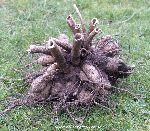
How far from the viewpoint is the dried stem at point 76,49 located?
4.79 m

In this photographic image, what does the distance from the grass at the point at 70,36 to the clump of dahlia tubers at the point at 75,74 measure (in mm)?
155

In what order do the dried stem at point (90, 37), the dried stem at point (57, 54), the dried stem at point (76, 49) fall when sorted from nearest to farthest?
the dried stem at point (57, 54), the dried stem at point (76, 49), the dried stem at point (90, 37)

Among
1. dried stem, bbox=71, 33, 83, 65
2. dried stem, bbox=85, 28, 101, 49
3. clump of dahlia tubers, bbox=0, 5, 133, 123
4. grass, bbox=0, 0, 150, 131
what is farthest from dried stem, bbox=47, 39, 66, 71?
grass, bbox=0, 0, 150, 131

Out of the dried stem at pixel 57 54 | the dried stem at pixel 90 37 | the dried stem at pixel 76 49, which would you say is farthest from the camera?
the dried stem at pixel 90 37

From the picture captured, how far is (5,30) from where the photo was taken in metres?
7.21

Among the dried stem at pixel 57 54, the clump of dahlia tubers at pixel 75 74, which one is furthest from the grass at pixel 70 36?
the dried stem at pixel 57 54

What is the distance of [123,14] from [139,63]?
2054 mm

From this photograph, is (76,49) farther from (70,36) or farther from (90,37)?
(70,36)

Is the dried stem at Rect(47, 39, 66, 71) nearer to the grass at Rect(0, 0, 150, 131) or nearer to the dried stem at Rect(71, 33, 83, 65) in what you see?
the dried stem at Rect(71, 33, 83, 65)

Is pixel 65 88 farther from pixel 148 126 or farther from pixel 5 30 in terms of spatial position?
pixel 5 30

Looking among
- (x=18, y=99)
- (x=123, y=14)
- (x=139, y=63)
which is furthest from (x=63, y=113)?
(x=123, y=14)

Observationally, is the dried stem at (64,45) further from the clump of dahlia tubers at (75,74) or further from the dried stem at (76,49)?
the dried stem at (76,49)

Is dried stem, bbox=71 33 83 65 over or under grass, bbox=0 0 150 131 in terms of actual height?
over

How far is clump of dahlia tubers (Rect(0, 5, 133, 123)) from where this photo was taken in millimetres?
4957
